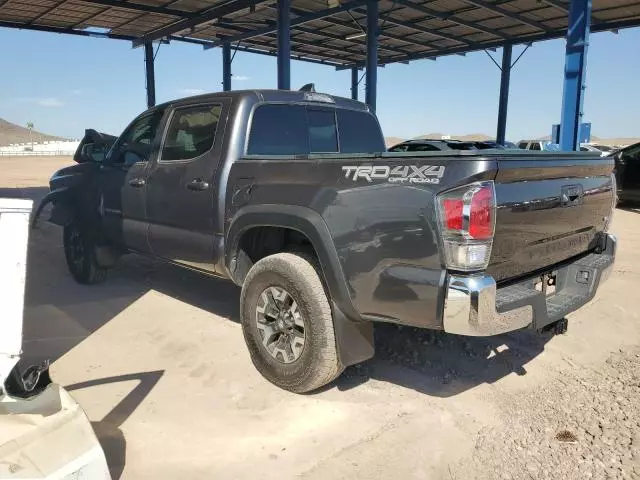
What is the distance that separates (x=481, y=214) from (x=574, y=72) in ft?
36.9

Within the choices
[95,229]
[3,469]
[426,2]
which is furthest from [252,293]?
[426,2]

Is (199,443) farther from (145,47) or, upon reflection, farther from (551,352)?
(145,47)

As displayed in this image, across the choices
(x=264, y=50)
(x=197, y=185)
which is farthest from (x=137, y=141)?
(x=264, y=50)

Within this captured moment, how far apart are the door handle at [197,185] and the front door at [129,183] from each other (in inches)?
30.5

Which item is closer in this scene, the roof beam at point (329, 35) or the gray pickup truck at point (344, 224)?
the gray pickup truck at point (344, 224)

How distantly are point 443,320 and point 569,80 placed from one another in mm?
11380

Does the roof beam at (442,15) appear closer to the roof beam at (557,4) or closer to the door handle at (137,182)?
the roof beam at (557,4)

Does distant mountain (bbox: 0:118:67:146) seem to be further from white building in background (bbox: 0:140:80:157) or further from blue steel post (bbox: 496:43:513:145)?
blue steel post (bbox: 496:43:513:145)

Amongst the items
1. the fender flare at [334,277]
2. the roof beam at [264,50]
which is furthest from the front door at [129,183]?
the roof beam at [264,50]

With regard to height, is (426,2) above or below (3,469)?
above

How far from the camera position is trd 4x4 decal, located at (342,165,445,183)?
104 inches

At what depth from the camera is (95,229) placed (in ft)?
18.7

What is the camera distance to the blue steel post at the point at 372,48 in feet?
54.0

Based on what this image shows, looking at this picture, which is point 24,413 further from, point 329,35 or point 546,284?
point 329,35
